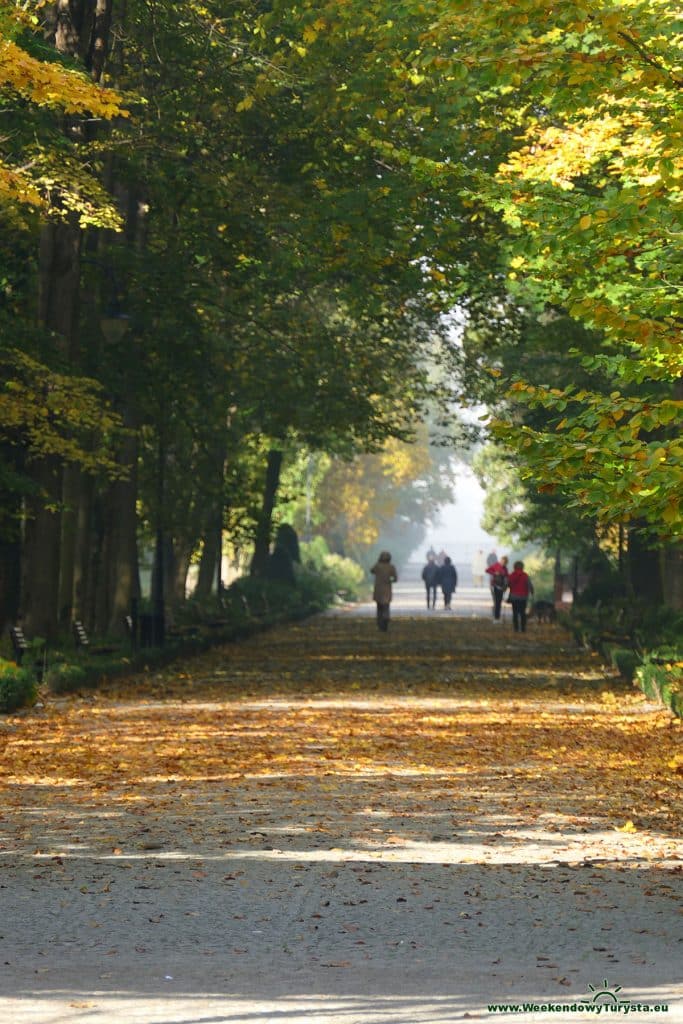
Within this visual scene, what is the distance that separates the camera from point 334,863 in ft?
31.8

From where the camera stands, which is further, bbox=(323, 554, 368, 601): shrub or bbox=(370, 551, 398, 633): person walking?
bbox=(323, 554, 368, 601): shrub

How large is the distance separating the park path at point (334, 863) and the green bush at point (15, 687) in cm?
22

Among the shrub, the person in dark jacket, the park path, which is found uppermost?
the shrub

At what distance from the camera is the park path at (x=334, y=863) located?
6.72 m

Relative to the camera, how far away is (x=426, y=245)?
23.0 meters

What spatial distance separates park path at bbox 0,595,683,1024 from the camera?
6.72m

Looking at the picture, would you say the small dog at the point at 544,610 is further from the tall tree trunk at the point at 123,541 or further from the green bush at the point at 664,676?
the green bush at the point at 664,676

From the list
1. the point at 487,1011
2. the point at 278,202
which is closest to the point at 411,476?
the point at 278,202

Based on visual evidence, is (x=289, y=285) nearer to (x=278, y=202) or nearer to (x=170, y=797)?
(x=278, y=202)

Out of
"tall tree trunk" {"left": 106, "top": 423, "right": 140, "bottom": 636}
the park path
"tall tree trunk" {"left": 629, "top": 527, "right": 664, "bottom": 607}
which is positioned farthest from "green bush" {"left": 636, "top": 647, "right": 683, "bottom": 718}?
"tall tree trunk" {"left": 629, "top": 527, "right": 664, "bottom": 607}

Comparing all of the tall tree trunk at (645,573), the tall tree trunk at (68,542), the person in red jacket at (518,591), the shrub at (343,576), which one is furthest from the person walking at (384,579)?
the shrub at (343,576)

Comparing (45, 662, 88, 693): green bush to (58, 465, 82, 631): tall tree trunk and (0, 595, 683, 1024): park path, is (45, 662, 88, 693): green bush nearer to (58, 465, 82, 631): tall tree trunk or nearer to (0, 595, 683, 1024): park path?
(0, 595, 683, 1024): park path

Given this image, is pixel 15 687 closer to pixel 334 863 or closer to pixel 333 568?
pixel 334 863

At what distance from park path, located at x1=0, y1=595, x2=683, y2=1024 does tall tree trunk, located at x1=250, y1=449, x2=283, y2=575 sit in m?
26.8
